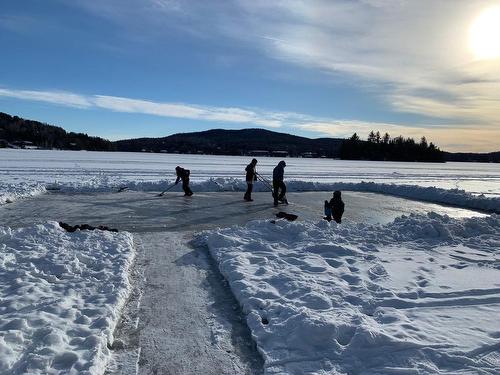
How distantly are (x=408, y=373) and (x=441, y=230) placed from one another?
7.42 m

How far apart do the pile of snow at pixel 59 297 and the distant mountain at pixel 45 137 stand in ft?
391

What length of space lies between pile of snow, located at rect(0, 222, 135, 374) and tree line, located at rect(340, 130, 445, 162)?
102m

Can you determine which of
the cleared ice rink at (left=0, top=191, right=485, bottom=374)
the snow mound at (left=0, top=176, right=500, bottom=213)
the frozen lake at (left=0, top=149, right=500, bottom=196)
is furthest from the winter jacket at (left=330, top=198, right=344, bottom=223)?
the frozen lake at (left=0, top=149, right=500, bottom=196)

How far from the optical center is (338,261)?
26.7 ft

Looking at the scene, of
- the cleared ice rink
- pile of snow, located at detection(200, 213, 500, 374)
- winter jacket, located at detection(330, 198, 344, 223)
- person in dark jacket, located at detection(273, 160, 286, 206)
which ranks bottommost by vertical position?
the cleared ice rink

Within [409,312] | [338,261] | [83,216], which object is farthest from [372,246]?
[83,216]

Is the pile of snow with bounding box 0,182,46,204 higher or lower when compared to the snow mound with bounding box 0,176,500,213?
lower

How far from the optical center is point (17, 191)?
637 inches

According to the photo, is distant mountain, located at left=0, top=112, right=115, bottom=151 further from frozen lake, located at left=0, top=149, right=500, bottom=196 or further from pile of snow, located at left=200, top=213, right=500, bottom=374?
pile of snow, located at left=200, top=213, right=500, bottom=374

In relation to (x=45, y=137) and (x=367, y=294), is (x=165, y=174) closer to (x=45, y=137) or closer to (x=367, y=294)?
(x=367, y=294)

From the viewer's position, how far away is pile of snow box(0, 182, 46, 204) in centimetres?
1447

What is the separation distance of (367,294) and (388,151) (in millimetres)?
106449

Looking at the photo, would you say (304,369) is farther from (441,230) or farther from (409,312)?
(441,230)

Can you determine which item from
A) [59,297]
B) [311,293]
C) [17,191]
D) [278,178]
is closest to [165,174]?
[17,191]
